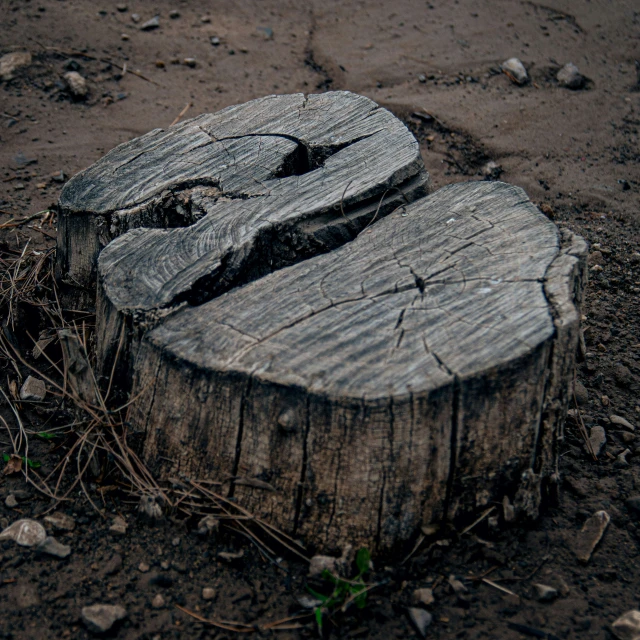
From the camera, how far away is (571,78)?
203 inches

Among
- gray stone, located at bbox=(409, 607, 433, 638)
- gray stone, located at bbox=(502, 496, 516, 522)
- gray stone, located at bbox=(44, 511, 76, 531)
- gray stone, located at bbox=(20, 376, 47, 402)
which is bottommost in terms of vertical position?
gray stone, located at bbox=(44, 511, 76, 531)

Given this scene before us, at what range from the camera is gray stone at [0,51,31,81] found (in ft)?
15.9

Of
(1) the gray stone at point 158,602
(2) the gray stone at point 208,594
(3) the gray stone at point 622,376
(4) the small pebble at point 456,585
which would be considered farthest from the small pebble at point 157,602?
(3) the gray stone at point 622,376

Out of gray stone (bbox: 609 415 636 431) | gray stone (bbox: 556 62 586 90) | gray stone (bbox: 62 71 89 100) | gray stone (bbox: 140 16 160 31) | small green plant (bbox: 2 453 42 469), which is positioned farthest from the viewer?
gray stone (bbox: 140 16 160 31)

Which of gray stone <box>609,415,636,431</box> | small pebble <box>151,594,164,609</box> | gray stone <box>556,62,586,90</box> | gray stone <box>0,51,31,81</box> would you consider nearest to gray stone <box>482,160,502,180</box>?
gray stone <box>556,62,586,90</box>

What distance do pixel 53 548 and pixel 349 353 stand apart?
112 centimetres

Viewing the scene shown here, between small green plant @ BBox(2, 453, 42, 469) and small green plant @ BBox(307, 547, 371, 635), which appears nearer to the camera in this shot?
small green plant @ BBox(307, 547, 371, 635)

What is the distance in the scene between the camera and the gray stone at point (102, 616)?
6.07ft

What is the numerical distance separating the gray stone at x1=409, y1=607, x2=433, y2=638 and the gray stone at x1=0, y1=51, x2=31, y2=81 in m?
4.67

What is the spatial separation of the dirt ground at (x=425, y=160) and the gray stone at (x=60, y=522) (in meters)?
0.02

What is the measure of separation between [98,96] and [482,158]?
9.22ft

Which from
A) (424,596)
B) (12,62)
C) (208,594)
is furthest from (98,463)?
(12,62)

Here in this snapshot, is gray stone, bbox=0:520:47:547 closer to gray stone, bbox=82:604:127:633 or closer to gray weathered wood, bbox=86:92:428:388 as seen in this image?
gray stone, bbox=82:604:127:633

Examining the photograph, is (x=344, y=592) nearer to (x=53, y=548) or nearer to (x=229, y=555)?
(x=229, y=555)
